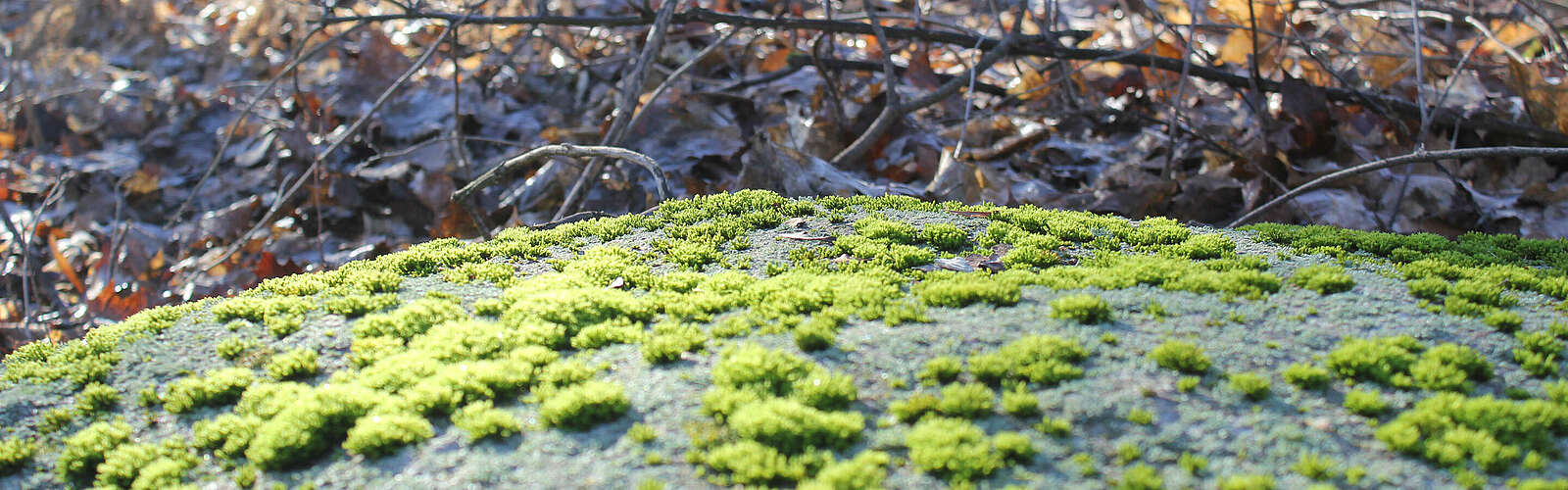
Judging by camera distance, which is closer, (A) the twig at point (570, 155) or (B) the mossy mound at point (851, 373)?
(B) the mossy mound at point (851, 373)

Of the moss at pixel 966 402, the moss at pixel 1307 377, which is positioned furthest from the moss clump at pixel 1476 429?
the moss at pixel 966 402

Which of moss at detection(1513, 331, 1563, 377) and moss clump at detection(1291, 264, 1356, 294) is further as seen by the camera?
moss clump at detection(1291, 264, 1356, 294)

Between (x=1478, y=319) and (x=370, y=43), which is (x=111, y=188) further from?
(x=1478, y=319)

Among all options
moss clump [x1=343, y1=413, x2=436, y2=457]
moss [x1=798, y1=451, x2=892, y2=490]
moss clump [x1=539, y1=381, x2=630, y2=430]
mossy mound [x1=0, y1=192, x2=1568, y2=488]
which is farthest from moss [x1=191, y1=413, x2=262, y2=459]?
moss [x1=798, y1=451, x2=892, y2=490]

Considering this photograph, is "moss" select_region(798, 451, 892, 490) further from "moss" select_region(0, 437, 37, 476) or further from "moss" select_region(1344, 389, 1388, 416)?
"moss" select_region(0, 437, 37, 476)

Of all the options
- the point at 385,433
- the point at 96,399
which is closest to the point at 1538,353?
the point at 385,433

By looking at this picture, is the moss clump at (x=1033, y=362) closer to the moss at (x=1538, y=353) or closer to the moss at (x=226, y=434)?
the moss at (x=1538, y=353)

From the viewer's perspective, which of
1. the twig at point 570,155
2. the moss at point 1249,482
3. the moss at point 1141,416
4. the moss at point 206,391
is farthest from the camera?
the twig at point 570,155
